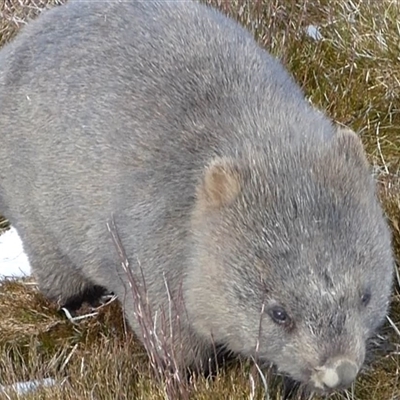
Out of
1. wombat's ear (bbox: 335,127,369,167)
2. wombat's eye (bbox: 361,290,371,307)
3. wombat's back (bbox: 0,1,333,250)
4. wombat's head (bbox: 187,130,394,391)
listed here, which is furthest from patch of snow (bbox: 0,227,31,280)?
wombat's eye (bbox: 361,290,371,307)

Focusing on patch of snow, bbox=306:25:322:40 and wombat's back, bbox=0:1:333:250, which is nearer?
wombat's back, bbox=0:1:333:250

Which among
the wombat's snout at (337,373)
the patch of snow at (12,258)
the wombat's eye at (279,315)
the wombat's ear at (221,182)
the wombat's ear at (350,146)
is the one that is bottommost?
the patch of snow at (12,258)

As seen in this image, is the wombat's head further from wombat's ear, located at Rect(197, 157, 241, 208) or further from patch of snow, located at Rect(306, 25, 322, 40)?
patch of snow, located at Rect(306, 25, 322, 40)

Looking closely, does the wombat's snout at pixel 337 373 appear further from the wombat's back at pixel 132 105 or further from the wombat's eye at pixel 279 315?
the wombat's back at pixel 132 105

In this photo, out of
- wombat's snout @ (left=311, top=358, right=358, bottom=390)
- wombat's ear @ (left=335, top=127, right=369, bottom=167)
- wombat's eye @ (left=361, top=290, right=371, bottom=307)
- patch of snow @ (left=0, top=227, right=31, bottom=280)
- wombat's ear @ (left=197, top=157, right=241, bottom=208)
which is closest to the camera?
wombat's snout @ (left=311, top=358, right=358, bottom=390)

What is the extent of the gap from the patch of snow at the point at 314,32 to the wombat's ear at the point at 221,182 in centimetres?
206

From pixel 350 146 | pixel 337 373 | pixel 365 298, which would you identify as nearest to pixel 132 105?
pixel 350 146

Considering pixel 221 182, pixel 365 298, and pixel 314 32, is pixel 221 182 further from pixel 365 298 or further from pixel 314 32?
pixel 314 32

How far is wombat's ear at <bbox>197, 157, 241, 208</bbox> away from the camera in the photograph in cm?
307

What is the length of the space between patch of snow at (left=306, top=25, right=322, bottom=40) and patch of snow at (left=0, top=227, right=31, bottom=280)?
5.27 ft

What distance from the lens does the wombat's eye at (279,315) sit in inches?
114

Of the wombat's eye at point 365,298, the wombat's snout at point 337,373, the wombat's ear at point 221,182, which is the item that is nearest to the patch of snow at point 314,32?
the wombat's ear at point 221,182

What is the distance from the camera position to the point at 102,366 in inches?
138

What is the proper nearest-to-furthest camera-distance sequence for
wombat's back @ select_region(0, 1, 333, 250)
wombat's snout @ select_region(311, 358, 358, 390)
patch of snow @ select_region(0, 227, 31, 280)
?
wombat's snout @ select_region(311, 358, 358, 390), wombat's back @ select_region(0, 1, 333, 250), patch of snow @ select_region(0, 227, 31, 280)
